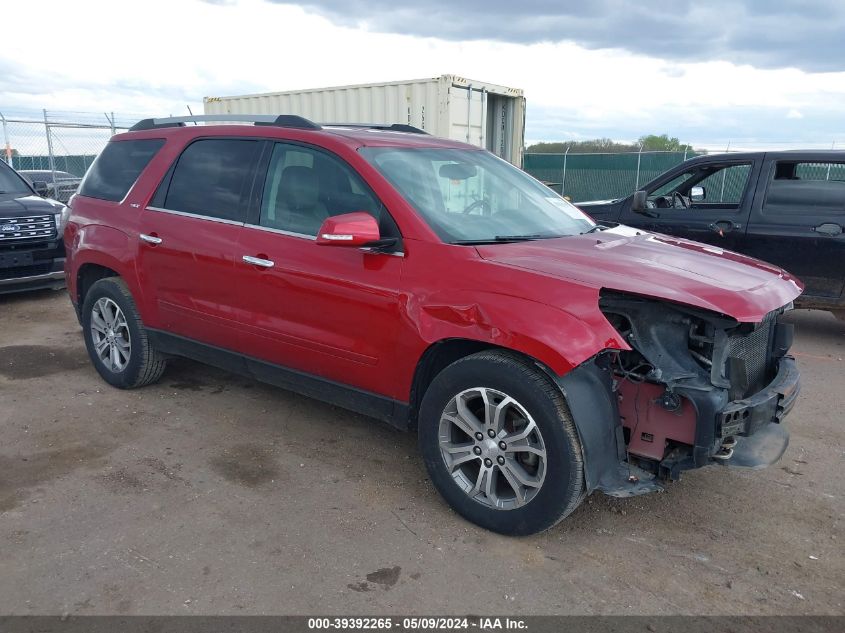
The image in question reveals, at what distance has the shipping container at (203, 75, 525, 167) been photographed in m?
10.3

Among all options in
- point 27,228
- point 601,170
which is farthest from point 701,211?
point 601,170

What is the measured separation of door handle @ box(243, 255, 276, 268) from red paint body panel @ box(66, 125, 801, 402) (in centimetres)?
3

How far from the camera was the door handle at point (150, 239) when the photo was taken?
175 inches

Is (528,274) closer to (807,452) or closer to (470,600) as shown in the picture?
(470,600)

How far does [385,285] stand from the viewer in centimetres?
339

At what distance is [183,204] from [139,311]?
87 centimetres

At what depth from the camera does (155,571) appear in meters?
2.90

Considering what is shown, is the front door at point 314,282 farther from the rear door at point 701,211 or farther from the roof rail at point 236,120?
the rear door at point 701,211

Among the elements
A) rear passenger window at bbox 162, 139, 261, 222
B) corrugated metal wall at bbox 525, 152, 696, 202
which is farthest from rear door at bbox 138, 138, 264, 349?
corrugated metal wall at bbox 525, 152, 696, 202

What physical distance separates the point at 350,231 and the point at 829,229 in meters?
5.01

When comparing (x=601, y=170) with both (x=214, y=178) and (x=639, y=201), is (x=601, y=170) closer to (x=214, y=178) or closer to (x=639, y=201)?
(x=639, y=201)

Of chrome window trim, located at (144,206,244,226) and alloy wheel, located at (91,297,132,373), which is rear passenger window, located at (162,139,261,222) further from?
alloy wheel, located at (91,297,132,373)
